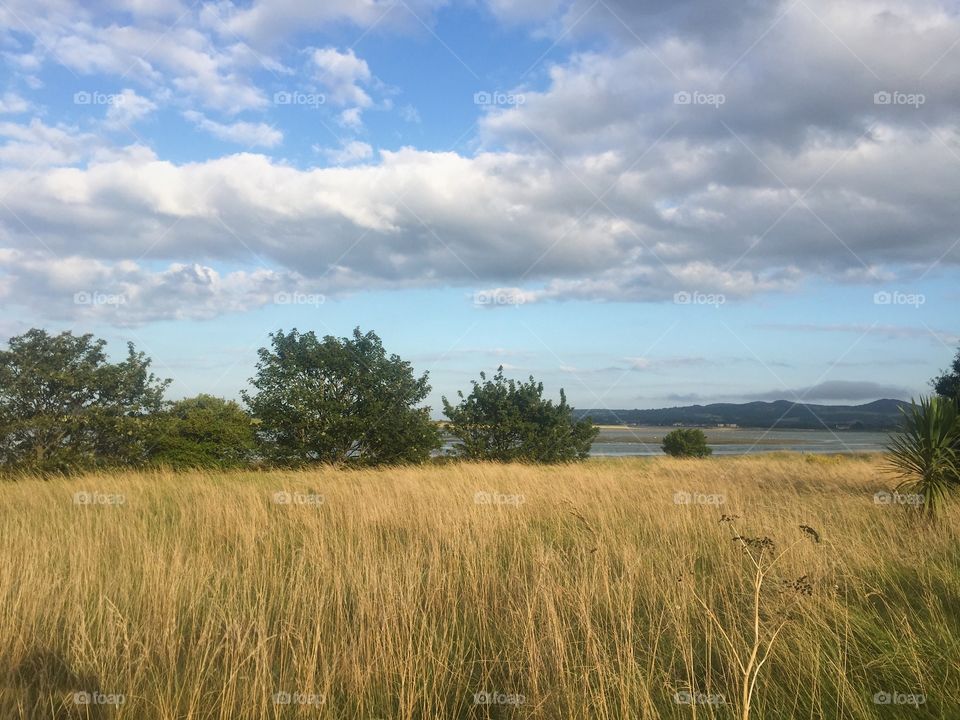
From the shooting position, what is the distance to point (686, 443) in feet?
131

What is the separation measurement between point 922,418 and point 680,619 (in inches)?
361

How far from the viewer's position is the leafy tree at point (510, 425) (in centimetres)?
2534

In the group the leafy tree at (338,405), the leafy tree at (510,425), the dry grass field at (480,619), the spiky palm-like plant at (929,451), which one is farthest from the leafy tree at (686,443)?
the dry grass field at (480,619)

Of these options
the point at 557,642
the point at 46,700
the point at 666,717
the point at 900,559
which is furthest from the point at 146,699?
the point at 900,559

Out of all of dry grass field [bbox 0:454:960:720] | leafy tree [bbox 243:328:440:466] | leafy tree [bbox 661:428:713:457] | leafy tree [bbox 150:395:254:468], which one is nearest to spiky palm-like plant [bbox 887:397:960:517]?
dry grass field [bbox 0:454:960:720]

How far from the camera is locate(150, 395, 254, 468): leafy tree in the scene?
66.9ft

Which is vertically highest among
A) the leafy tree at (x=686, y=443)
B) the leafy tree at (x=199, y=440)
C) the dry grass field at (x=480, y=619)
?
the leafy tree at (x=199, y=440)

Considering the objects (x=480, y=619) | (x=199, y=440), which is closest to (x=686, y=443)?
(x=199, y=440)

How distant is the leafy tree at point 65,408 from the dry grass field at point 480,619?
11824 millimetres

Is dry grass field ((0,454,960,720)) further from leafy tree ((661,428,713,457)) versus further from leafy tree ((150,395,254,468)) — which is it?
leafy tree ((661,428,713,457))

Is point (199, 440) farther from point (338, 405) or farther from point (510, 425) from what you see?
point (510, 425)

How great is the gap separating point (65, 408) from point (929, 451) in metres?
22.2

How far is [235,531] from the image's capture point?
804 cm

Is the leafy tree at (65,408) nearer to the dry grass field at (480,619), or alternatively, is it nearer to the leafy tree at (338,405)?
the leafy tree at (338,405)
